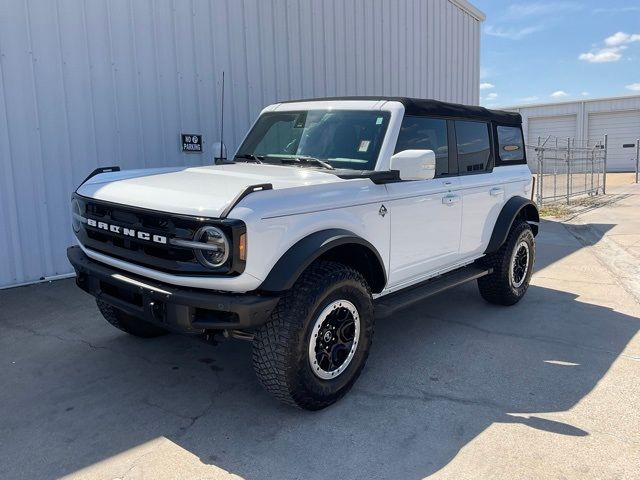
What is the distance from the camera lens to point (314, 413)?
3.37 metres

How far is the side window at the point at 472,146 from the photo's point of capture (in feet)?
16.0

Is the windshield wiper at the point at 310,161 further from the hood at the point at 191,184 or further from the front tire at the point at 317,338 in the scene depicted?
the front tire at the point at 317,338

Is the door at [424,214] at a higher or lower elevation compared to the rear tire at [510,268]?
higher

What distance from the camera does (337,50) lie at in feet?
32.0

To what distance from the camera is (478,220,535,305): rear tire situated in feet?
17.5

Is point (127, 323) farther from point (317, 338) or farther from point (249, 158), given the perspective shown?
point (317, 338)

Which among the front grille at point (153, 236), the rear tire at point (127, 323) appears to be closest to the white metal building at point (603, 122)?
the rear tire at point (127, 323)

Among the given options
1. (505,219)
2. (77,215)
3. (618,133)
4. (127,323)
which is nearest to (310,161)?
(77,215)

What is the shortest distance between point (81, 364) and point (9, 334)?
3.63 ft

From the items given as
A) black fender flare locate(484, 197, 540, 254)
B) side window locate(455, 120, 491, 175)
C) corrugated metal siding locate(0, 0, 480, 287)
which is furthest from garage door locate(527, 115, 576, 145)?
side window locate(455, 120, 491, 175)

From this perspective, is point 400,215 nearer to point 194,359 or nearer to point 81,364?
point 194,359

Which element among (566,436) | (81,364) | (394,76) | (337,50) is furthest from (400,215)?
(394,76)

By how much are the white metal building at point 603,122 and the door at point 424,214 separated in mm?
Answer: 31730

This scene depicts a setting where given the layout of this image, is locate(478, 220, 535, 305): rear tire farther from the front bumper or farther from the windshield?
the front bumper
